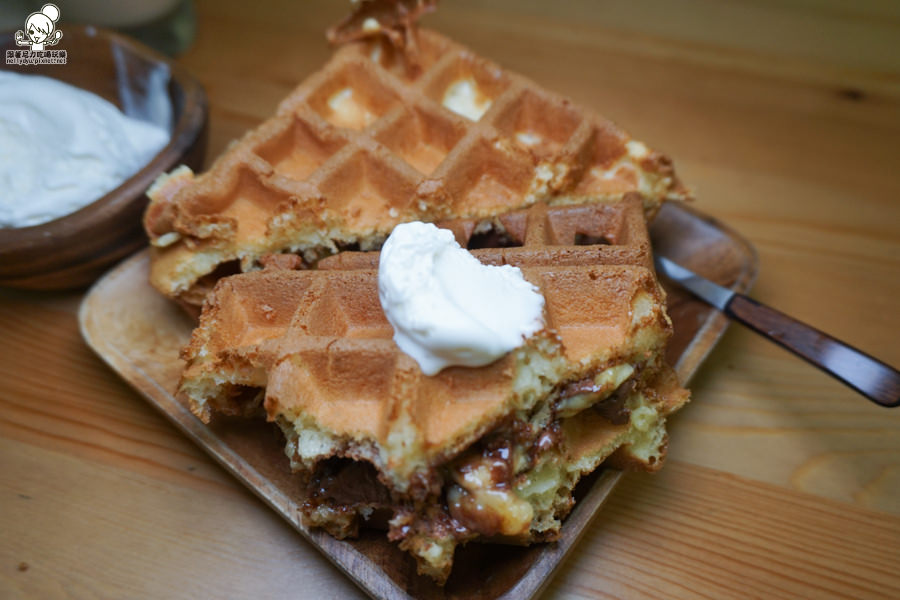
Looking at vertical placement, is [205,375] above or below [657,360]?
below

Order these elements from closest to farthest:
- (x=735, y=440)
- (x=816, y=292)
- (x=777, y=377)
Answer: (x=735, y=440) < (x=777, y=377) < (x=816, y=292)

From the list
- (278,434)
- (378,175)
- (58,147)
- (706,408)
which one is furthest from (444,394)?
(58,147)

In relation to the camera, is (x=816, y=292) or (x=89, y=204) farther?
(x=816, y=292)

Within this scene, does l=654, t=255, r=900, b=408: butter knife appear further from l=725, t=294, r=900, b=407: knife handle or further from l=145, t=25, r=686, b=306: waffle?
l=145, t=25, r=686, b=306: waffle

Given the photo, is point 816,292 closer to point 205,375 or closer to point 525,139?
point 525,139

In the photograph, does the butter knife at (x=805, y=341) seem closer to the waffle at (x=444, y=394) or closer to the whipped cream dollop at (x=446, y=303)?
the waffle at (x=444, y=394)

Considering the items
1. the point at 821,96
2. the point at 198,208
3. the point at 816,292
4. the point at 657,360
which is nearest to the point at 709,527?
the point at 657,360
